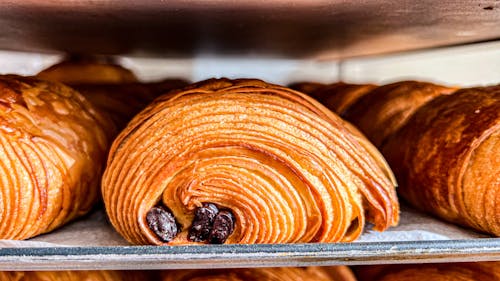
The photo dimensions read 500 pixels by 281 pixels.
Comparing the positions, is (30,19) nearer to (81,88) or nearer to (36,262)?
(81,88)

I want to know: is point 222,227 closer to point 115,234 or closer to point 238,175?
point 238,175

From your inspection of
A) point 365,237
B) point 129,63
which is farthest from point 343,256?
point 129,63

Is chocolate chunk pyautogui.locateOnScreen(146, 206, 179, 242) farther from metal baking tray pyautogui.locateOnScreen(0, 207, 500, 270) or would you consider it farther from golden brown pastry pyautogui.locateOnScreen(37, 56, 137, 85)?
golden brown pastry pyautogui.locateOnScreen(37, 56, 137, 85)

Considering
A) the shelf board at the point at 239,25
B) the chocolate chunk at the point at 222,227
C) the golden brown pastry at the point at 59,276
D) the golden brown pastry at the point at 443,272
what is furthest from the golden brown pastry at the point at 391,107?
the golden brown pastry at the point at 59,276

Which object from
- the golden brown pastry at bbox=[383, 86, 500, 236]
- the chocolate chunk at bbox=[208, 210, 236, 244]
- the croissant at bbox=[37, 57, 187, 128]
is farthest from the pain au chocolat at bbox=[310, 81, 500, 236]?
the croissant at bbox=[37, 57, 187, 128]

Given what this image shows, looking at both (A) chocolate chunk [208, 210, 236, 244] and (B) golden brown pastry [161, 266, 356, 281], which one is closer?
(A) chocolate chunk [208, 210, 236, 244]

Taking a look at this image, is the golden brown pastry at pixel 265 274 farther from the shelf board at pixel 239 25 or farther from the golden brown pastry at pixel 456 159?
the shelf board at pixel 239 25

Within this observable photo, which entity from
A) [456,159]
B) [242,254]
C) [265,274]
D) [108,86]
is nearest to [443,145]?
[456,159]

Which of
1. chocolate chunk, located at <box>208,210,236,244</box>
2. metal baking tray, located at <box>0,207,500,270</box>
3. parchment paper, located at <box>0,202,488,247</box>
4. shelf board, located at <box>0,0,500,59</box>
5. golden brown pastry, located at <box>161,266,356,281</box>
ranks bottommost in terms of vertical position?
golden brown pastry, located at <box>161,266,356,281</box>
